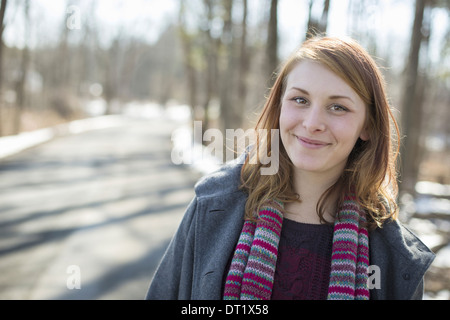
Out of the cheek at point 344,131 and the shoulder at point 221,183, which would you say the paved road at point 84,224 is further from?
the cheek at point 344,131

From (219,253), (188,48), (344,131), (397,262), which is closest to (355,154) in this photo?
(344,131)

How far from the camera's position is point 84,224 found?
260 inches

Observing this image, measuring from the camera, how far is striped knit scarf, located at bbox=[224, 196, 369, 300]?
171cm

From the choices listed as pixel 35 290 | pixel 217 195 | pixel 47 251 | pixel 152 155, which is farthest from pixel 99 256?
pixel 152 155

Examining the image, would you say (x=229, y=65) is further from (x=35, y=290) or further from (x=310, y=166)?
(x=310, y=166)

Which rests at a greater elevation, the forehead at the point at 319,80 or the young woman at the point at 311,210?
the forehead at the point at 319,80

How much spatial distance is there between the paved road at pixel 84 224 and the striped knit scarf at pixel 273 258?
2984 millimetres

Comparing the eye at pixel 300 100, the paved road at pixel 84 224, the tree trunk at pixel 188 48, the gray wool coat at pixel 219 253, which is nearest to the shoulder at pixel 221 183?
the gray wool coat at pixel 219 253

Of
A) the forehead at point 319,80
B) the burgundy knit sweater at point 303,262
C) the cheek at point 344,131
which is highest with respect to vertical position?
the forehead at point 319,80

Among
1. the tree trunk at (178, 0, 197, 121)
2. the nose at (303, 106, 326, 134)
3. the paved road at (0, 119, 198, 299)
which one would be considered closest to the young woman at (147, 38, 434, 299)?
the nose at (303, 106, 326, 134)

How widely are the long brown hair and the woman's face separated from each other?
0.05 meters

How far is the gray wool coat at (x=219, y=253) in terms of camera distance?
1.79 meters

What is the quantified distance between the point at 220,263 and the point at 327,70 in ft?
3.08

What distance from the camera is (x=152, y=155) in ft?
52.3
